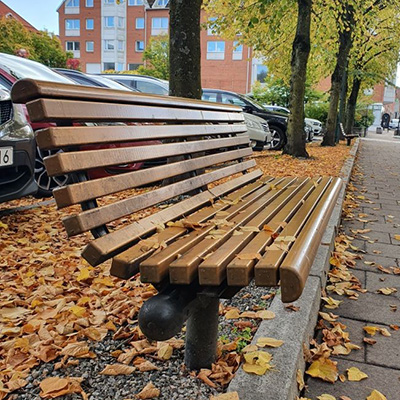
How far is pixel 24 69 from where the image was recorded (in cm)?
546

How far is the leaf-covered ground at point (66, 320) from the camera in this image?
1.90 meters

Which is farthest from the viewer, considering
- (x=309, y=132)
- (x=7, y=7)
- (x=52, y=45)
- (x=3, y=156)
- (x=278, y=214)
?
(x=7, y=7)

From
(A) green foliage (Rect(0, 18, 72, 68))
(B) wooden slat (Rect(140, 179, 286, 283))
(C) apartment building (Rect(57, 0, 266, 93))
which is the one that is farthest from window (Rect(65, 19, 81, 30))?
(B) wooden slat (Rect(140, 179, 286, 283))

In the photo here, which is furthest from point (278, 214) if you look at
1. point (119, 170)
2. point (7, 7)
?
point (7, 7)

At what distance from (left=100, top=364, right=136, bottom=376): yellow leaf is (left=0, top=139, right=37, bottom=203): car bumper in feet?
8.50

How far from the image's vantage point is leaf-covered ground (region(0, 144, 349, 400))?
1904mm

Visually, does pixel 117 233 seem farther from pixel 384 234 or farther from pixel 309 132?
pixel 309 132

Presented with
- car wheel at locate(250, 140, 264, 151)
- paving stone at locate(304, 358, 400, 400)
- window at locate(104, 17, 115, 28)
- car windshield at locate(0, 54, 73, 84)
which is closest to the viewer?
paving stone at locate(304, 358, 400, 400)

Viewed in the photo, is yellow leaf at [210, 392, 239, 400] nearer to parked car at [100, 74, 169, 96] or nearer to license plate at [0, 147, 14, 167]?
license plate at [0, 147, 14, 167]

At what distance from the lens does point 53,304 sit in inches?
102

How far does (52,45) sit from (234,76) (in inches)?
814

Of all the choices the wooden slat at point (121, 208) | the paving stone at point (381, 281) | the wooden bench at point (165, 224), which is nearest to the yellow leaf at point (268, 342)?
the wooden bench at point (165, 224)

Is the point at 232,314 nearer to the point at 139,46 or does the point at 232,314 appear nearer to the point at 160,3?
the point at 139,46

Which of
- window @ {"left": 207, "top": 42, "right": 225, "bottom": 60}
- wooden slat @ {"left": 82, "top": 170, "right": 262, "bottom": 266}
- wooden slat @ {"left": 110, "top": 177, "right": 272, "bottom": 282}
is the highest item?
window @ {"left": 207, "top": 42, "right": 225, "bottom": 60}
